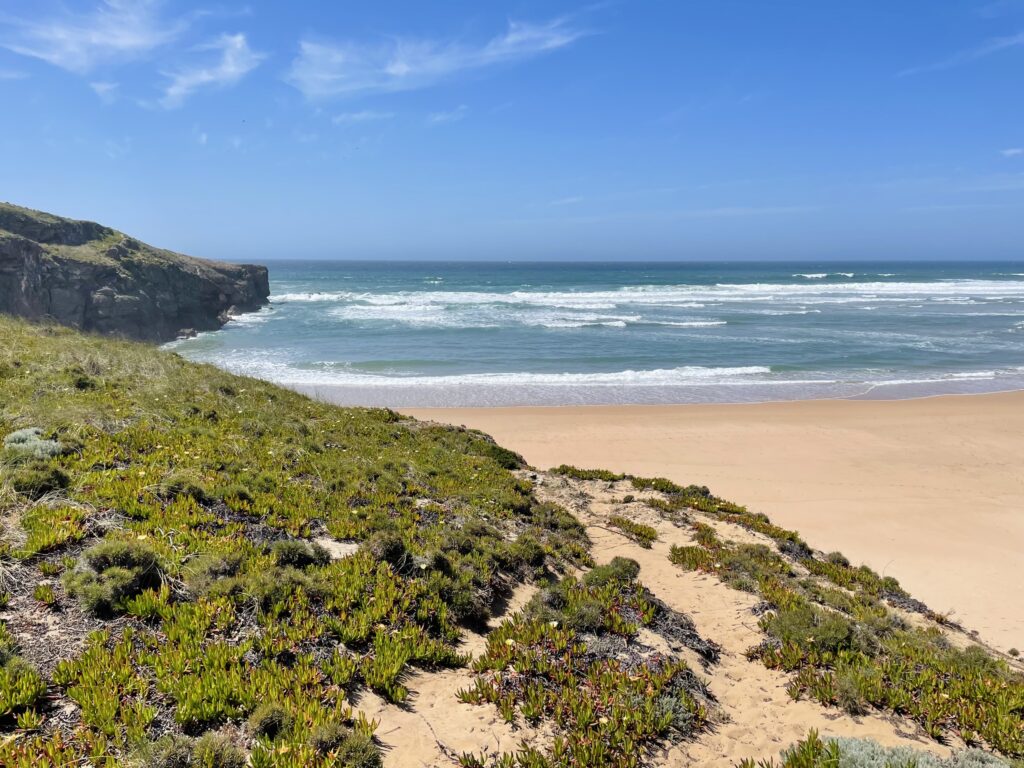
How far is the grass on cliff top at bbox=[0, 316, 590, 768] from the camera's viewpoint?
3.32m

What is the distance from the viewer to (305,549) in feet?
17.8

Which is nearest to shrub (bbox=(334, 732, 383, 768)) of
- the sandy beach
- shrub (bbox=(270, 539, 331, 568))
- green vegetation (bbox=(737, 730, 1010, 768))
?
shrub (bbox=(270, 539, 331, 568))

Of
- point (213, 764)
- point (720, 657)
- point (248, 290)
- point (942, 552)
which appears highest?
point (248, 290)

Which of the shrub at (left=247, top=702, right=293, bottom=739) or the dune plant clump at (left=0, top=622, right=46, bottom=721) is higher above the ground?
the dune plant clump at (left=0, top=622, right=46, bottom=721)

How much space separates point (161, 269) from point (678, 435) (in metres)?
38.4

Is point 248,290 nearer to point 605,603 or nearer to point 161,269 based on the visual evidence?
point 161,269

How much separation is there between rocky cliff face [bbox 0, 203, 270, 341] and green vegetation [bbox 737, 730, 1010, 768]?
1338 inches

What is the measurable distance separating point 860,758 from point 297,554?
458cm

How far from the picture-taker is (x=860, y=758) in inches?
137

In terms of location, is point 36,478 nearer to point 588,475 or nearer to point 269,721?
point 269,721

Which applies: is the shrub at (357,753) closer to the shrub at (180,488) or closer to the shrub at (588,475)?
the shrub at (180,488)

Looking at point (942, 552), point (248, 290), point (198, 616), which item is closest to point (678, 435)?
point (942, 552)

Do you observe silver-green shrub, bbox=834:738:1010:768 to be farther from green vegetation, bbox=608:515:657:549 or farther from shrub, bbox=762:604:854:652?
green vegetation, bbox=608:515:657:549

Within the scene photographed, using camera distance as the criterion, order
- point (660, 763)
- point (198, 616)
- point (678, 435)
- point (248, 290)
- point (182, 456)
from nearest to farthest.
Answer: point (660, 763) < point (198, 616) < point (182, 456) < point (678, 435) < point (248, 290)
